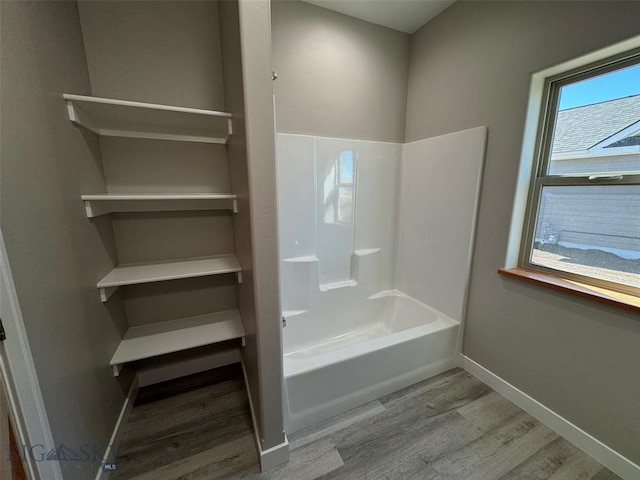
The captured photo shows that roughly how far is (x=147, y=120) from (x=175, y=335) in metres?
1.33

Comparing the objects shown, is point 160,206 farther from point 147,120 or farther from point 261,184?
point 261,184

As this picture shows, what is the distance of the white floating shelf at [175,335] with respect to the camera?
142 cm

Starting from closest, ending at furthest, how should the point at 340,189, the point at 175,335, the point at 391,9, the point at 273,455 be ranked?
the point at 273,455 → the point at 175,335 → the point at 391,9 → the point at 340,189

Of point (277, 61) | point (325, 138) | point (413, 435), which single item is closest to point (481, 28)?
point (325, 138)

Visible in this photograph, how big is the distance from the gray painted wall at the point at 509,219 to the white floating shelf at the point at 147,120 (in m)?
1.64

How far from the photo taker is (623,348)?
3.80ft

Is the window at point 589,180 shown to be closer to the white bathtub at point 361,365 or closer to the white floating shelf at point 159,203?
the white bathtub at point 361,365

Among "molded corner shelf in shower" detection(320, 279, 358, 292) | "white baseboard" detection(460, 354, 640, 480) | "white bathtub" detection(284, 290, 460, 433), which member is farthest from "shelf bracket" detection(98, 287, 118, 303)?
"white baseboard" detection(460, 354, 640, 480)

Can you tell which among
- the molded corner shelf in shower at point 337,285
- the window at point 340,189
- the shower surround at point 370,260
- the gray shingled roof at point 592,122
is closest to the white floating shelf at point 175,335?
the shower surround at point 370,260

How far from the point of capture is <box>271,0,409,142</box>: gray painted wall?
5.77 ft

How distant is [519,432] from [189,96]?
9.35 feet

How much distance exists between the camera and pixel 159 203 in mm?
1553

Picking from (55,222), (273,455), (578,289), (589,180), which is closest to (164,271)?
(55,222)

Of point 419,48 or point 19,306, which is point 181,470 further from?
point 419,48
